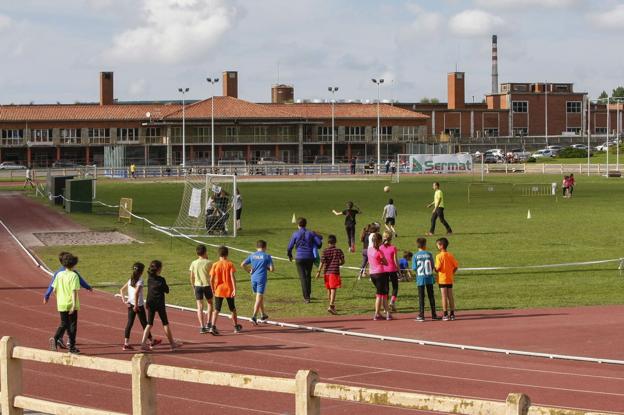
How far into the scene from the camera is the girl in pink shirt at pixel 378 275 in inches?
811

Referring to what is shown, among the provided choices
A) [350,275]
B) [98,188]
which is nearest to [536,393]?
[350,275]

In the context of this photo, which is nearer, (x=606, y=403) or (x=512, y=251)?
(x=606, y=403)

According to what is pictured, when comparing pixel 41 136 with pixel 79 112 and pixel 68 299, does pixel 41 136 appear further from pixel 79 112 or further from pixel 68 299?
pixel 68 299

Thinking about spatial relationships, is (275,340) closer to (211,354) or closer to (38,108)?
(211,354)

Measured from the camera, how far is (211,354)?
1712cm

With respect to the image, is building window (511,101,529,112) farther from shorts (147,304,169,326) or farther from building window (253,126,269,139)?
shorts (147,304,169,326)

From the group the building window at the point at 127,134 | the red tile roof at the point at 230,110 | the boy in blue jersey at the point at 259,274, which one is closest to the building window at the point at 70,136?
the building window at the point at 127,134

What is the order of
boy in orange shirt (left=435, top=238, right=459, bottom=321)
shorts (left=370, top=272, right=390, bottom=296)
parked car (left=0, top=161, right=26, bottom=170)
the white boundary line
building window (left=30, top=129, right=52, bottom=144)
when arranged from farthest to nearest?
building window (left=30, top=129, right=52, bottom=144), parked car (left=0, top=161, right=26, bottom=170), shorts (left=370, top=272, right=390, bottom=296), boy in orange shirt (left=435, top=238, right=459, bottom=321), the white boundary line

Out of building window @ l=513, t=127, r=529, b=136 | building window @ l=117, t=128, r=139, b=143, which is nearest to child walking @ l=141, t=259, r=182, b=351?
building window @ l=117, t=128, r=139, b=143

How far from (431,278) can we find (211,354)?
534 cm

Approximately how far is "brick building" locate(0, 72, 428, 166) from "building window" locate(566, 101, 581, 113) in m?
28.5

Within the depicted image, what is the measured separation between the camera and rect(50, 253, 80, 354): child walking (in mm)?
17000

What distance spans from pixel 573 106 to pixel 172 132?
2240 inches

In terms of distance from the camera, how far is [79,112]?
122 meters
